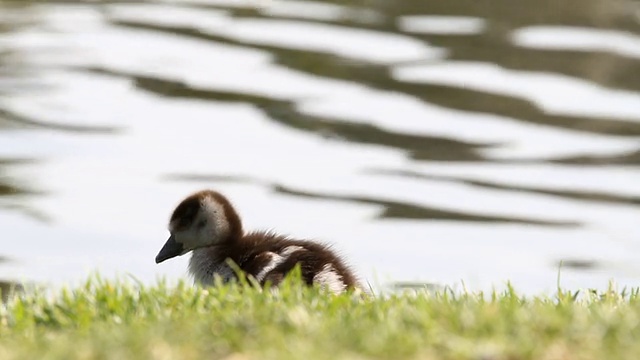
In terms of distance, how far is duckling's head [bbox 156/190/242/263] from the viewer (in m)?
8.48

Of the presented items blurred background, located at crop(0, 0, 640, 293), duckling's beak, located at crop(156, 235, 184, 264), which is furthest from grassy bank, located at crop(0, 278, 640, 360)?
blurred background, located at crop(0, 0, 640, 293)

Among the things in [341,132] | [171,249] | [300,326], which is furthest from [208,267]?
[341,132]

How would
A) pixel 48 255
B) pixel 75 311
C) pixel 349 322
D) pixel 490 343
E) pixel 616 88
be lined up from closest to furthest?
pixel 490 343 < pixel 349 322 < pixel 75 311 < pixel 48 255 < pixel 616 88

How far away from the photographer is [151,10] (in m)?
20.0

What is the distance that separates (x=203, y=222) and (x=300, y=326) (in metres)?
2.59

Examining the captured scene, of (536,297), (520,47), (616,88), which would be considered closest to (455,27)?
(520,47)

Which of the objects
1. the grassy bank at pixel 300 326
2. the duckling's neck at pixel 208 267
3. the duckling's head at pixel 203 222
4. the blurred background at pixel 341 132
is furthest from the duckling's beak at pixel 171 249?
the blurred background at pixel 341 132

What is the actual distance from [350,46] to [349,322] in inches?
491

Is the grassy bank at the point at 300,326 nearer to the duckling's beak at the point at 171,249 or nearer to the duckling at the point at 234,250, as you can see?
the duckling at the point at 234,250

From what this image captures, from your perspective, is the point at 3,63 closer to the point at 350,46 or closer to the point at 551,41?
the point at 350,46

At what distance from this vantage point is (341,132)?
631 inches

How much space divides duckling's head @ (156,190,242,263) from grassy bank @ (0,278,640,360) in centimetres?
150

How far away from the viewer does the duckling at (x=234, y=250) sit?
26.3 ft

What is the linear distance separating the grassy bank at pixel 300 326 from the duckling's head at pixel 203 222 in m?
1.50
